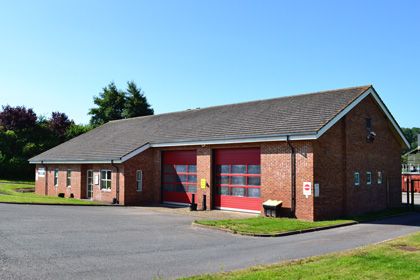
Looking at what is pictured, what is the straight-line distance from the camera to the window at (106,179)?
28.1 m

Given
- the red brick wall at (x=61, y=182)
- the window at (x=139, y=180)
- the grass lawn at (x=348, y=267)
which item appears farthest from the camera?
the red brick wall at (x=61, y=182)

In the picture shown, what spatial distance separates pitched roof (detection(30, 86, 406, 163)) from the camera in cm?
2094

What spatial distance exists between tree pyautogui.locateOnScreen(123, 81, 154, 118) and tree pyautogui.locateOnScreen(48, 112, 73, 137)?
15.6 m

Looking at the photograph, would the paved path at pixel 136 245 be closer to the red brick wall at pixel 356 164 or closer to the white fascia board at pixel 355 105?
the red brick wall at pixel 356 164

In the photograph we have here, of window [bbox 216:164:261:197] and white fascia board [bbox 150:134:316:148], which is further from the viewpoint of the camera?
window [bbox 216:164:261:197]

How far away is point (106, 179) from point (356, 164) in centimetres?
1560

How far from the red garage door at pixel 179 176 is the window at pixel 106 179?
11.7ft

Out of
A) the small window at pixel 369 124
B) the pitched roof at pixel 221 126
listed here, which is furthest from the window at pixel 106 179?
the small window at pixel 369 124

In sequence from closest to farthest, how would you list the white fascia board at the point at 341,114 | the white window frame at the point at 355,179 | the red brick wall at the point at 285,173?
1. the white fascia board at the point at 341,114
2. the red brick wall at the point at 285,173
3. the white window frame at the point at 355,179

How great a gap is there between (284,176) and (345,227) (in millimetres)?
3694

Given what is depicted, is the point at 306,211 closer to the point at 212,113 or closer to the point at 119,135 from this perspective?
the point at 212,113

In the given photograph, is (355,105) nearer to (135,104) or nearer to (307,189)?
(307,189)

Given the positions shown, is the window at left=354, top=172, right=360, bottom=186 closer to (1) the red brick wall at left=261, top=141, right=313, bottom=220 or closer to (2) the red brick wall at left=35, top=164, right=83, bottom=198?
(1) the red brick wall at left=261, top=141, right=313, bottom=220

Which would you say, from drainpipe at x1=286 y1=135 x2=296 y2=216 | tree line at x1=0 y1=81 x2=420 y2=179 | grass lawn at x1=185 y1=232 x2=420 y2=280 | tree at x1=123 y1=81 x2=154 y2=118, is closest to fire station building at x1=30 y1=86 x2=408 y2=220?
drainpipe at x1=286 y1=135 x2=296 y2=216
